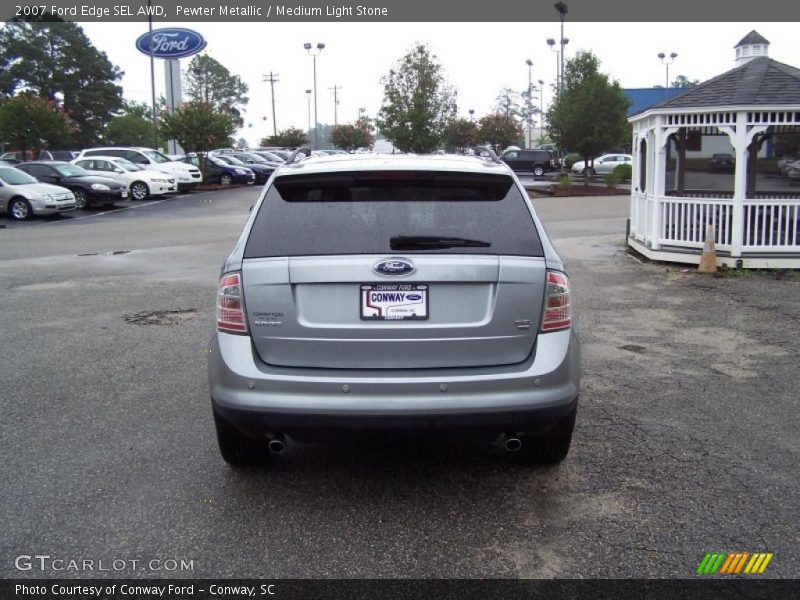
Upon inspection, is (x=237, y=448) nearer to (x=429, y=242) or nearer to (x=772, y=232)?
(x=429, y=242)

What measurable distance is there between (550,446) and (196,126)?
3690cm

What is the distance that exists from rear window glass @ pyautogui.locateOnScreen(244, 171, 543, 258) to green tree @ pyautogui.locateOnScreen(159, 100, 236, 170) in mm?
36346

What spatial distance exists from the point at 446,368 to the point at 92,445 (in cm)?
257

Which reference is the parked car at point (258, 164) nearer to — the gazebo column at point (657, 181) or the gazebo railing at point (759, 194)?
the gazebo railing at point (759, 194)

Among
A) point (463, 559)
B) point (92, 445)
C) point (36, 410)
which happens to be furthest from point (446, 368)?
point (36, 410)

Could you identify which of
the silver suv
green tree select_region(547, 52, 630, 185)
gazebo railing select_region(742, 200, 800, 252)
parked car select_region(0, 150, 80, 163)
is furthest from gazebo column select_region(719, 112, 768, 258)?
parked car select_region(0, 150, 80, 163)

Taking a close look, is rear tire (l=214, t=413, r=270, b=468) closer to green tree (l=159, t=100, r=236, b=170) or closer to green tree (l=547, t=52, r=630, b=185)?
green tree (l=547, t=52, r=630, b=185)

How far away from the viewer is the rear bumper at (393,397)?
378 cm

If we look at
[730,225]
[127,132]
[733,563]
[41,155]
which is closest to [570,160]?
[41,155]

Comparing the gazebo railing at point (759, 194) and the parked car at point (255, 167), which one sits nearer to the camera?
the gazebo railing at point (759, 194)

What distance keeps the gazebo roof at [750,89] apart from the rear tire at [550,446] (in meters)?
9.83

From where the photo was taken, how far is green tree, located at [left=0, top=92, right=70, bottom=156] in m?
39.1

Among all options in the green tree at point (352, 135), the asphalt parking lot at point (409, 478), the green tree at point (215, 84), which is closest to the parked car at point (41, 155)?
the green tree at point (352, 135)

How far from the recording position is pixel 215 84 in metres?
129
